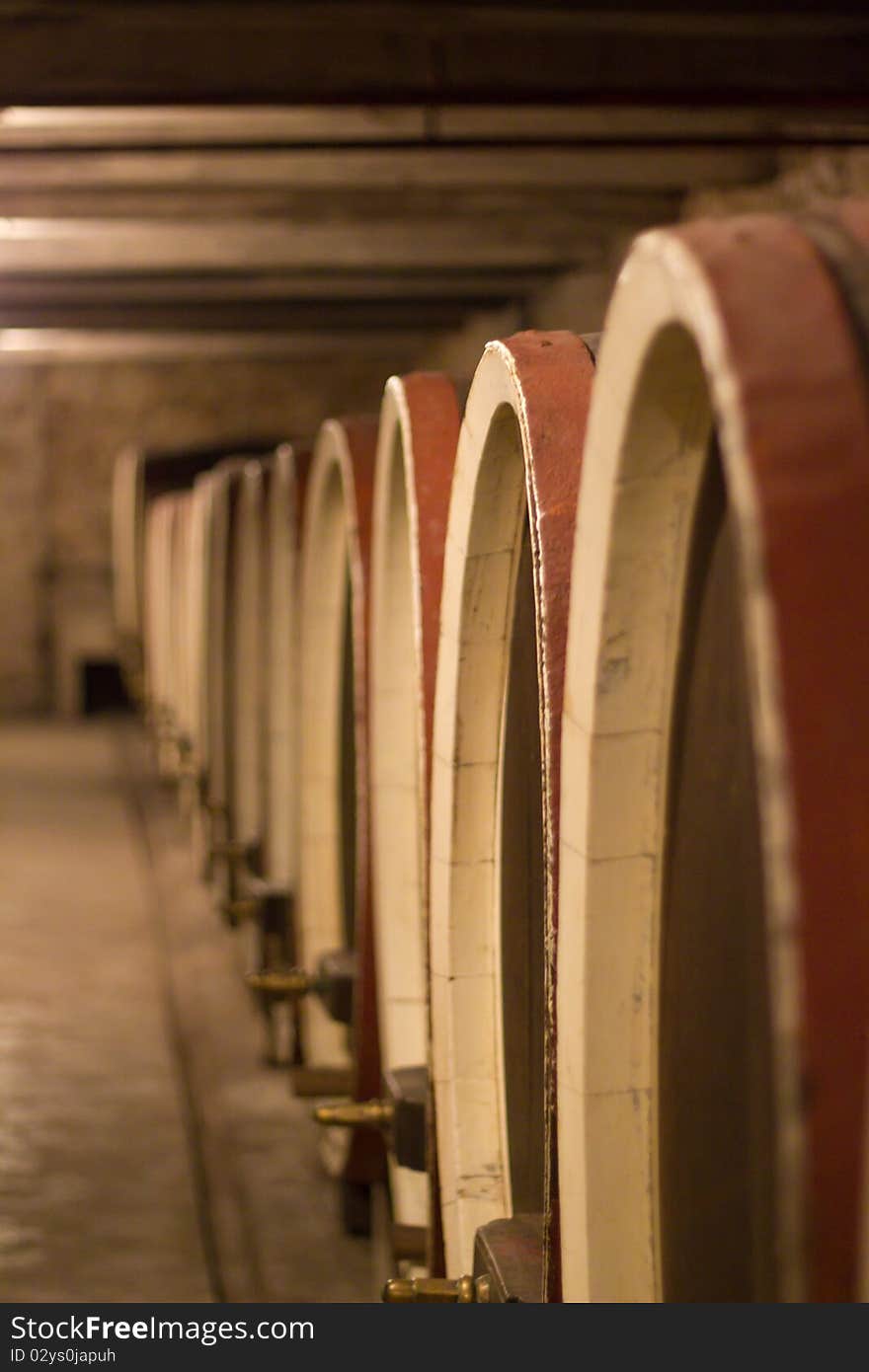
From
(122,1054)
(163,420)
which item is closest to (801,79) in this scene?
(122,1054)

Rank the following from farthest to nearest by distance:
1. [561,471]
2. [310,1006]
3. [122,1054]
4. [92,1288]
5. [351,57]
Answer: [122,1054] → [351,57] → [310,1006] → [92,1288] → [561,471]

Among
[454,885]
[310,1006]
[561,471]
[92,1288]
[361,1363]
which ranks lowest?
[92,1288]

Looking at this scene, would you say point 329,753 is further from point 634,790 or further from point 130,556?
point 130,556

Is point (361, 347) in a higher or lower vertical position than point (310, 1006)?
higher

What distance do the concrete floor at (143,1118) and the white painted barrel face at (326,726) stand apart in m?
0.40

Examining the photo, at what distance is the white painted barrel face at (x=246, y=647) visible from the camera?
13.3 ft

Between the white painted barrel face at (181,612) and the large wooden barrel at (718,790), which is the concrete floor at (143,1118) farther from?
the large wooden barrel at (718,790)

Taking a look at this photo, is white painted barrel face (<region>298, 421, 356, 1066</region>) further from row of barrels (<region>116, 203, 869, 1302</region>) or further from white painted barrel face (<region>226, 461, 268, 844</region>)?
white painted barrel face (<region>226, 461, 268, 844</region>)

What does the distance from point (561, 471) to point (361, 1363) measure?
598mm

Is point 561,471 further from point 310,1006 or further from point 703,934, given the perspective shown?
point 310,1006

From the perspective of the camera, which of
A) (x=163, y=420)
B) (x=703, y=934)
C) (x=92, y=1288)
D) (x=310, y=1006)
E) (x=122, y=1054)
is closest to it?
(x=703, y=934)

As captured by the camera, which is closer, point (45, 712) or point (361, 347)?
point (361, 347)

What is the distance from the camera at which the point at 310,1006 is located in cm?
333

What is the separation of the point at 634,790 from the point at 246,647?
335 centimetres
